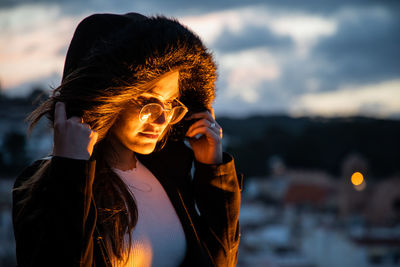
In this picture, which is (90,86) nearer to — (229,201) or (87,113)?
(87,113)

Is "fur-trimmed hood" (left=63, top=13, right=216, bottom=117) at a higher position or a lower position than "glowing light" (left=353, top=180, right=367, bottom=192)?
higher

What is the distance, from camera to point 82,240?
36.9 inches

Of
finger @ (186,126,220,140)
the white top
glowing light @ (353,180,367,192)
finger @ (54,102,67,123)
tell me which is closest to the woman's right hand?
finger @ (54,102,67,123)

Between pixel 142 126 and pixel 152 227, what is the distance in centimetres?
28

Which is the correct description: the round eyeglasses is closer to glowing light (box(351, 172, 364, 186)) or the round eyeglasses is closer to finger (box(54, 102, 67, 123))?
finger (box(54, 102, 67, 123))

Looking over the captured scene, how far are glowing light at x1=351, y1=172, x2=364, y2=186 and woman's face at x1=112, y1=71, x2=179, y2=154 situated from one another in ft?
71.5

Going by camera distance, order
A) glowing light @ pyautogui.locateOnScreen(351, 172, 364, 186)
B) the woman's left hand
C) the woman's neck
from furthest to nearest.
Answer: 1. glowing light @ pyautogui.locateOnScreen(351, 172, 364, 186)
2. the woman's left hand
3. the woman's neck

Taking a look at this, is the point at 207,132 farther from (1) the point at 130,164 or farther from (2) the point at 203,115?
(1) the point at 130,164

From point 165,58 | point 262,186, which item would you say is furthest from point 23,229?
point 262,186

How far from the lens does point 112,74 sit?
40.5 inches

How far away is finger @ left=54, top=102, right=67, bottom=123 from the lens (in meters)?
0.97

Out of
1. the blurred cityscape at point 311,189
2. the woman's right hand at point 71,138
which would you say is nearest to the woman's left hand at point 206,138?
the woman's right hand at point 71,138

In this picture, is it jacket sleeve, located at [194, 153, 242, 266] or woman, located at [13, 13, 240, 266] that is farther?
jacket sleeve, located at [194, 153, 242, 266]

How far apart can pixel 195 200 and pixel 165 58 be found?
1.59 ft
